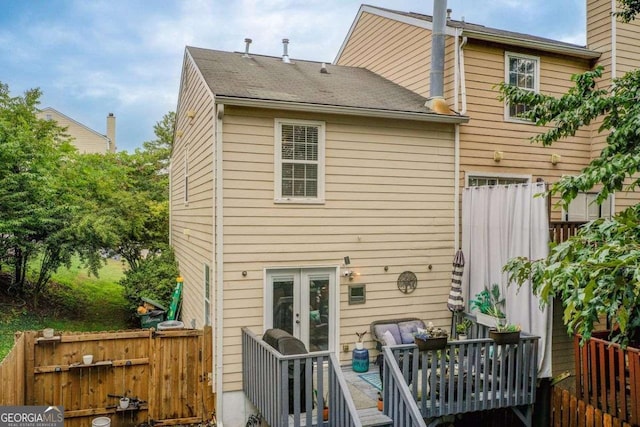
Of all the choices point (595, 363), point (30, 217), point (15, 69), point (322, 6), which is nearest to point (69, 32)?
point (15, 69)

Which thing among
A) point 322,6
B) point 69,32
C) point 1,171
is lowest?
point 1,171

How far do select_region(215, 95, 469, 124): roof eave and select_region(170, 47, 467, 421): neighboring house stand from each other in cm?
2

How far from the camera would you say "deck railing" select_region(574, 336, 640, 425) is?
18.5 feet

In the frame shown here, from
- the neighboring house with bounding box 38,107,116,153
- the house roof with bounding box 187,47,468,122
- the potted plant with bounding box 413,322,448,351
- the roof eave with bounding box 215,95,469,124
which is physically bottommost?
the potted plant with bounding box 413,322,448,351

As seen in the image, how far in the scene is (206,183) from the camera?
804cm

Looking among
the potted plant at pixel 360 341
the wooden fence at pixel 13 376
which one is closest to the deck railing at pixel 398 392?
the potted plant at pixel 360 341

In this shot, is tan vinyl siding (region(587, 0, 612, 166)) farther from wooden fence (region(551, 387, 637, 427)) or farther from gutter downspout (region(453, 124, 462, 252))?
wooden fence (region(551, 387, 637, 427))

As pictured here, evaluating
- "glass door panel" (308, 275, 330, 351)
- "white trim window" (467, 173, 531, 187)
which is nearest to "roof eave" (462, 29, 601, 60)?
"white trim window" (467, 173, 531, 187)

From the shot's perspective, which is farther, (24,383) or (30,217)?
(30,217)

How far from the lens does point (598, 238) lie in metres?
5.23

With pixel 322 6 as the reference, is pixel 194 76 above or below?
below

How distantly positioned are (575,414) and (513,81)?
6.33 metres

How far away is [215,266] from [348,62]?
881 centimetres

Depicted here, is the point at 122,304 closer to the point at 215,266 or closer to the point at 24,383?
the point at 24,383
